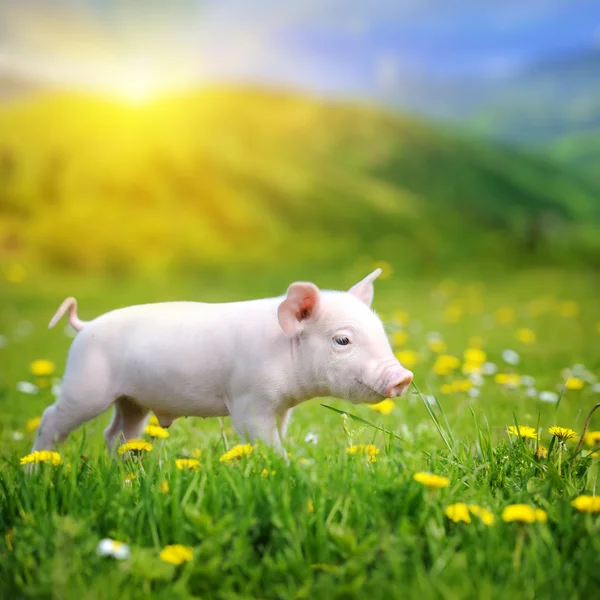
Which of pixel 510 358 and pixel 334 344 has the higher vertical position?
pixel 334 344

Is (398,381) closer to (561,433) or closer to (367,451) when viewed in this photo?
(367,451)

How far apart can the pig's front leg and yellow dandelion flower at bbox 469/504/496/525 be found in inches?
29.0

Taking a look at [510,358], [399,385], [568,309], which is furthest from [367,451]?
[568,309]

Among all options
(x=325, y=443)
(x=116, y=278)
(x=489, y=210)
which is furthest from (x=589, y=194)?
(x=325, y=443)

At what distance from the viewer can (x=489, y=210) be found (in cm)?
1277

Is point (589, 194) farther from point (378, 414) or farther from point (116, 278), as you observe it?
point (378, 414)

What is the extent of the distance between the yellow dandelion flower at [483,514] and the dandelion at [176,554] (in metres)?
0.77

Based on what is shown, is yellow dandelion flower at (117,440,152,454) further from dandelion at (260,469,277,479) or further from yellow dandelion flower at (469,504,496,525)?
yellow dandelion flower at (469,504,496,525)

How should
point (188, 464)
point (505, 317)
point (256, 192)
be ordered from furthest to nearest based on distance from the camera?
point (256, 192)
point (505, 317)
point (188, 464)

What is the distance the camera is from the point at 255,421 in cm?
257

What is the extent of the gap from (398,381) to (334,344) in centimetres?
30

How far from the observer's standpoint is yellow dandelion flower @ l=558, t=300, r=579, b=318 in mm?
7984

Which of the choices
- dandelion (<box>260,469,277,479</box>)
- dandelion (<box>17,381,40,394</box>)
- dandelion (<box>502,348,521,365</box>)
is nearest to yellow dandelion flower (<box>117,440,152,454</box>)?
dandelion (<box>260,469,277,479</box>)

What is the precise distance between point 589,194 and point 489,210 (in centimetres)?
240
